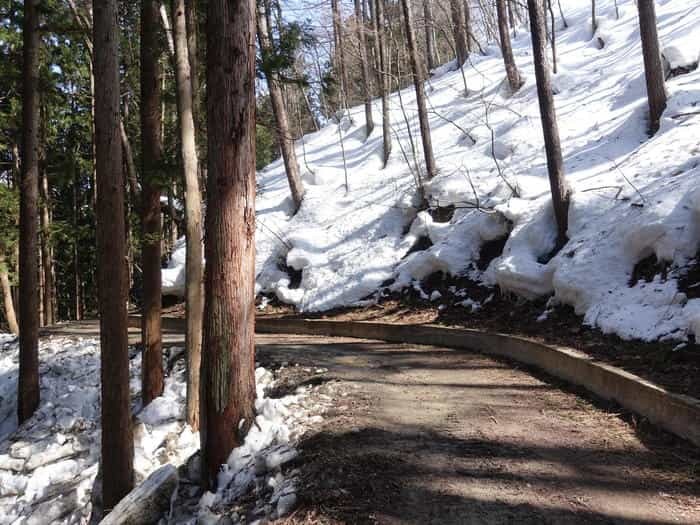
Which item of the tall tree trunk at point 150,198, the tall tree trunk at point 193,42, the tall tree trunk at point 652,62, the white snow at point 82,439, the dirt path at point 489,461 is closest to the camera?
the dirt path at point 489,461

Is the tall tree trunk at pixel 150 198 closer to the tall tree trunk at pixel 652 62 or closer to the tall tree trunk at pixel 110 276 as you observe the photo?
the tall tree trunk at pixel 110 276

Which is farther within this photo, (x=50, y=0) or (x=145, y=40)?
(x=50, y=0)

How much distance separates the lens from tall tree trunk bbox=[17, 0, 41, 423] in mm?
10391

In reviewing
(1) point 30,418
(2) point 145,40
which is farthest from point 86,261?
(2) point 145,40

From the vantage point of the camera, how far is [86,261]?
30.0 meters

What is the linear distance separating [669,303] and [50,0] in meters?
12.5

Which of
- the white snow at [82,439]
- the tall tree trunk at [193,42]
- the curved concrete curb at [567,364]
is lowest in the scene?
the white snow at [82,439]

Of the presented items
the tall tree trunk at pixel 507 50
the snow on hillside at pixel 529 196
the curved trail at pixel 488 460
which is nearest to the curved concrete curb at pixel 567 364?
the curved trail at pixel 488 460

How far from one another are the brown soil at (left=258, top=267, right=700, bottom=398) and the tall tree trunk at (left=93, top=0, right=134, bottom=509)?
5.97 m

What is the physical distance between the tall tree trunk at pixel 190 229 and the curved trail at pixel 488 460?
2.51m

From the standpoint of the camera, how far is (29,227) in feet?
34.7

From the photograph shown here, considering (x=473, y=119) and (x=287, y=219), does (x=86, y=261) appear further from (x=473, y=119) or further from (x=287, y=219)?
(x=473, y=119)

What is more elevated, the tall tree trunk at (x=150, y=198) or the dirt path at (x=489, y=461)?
the tall tree trunk at (x=150, y=198)

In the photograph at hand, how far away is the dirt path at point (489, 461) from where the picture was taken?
3.59 meters
